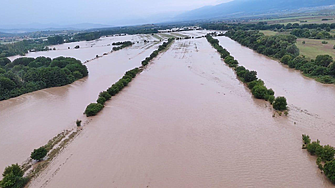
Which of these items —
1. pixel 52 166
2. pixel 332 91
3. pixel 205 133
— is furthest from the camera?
pixel 332 91

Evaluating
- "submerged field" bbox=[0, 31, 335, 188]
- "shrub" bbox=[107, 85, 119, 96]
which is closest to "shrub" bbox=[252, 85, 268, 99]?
"submerged field" bbox=[0, 31, 335, 188]

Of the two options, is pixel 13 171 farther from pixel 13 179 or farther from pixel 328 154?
pixel 328 154

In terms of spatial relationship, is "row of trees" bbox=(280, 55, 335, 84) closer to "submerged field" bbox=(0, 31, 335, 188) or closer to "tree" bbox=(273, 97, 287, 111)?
"submerged field" bbox=(0, 31, 335, 188)

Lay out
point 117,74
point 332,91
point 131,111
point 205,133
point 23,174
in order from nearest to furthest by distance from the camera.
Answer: point 23,174 < point 205,133 < point 131,111 < point 332,91 < point 117,74

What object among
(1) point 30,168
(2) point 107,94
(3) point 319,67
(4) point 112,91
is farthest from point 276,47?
(1) point 30,168

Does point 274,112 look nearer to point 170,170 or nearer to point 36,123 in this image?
point 170,170

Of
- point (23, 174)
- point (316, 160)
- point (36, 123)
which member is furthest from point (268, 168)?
point (36, 123)

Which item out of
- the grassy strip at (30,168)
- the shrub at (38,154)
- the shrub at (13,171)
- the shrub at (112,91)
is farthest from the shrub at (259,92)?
the shrub at (13,171)
